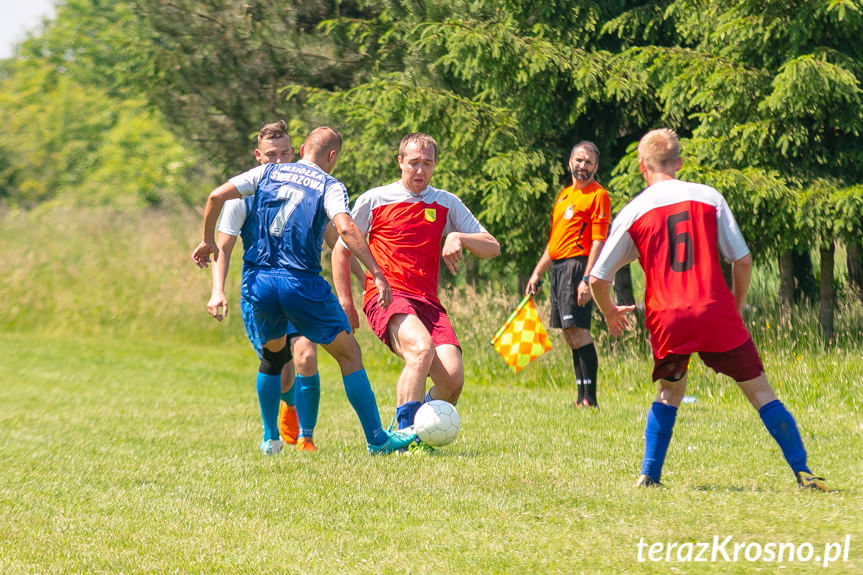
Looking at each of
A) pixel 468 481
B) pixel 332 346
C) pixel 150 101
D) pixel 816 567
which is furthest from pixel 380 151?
pixel 816 567

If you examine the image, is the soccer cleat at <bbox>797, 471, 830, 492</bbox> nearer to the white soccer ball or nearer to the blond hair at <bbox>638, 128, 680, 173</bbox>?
the blond hair at <bbox>638, 128, 680, 173</bbox>

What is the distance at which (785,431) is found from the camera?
17.9 ft

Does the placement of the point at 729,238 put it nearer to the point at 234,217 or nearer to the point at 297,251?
the point at 297,251

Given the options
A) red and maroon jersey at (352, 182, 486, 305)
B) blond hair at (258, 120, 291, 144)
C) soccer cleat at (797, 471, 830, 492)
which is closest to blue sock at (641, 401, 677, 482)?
soccer cleat at (797, 471, 830, 492)

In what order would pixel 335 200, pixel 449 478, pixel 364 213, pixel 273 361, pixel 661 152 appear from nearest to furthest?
1. pixel 661 152
2. pixel 449 478
3. pixel 335 200
4. pixel 364 213
5. pixel 273 361

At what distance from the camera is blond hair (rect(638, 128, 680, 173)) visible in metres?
5.57

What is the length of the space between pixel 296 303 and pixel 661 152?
8.28 feet

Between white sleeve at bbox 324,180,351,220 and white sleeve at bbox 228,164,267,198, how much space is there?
1.57 ft

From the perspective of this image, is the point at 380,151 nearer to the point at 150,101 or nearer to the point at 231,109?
the point at 231,109

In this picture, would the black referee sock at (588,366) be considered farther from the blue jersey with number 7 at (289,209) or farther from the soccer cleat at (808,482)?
the soccer cleat at (808,482)

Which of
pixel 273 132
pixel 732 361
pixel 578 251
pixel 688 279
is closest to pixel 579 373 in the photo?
pixel 578 251

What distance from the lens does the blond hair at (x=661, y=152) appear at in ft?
18.3

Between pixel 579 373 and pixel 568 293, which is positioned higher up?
pixel 568 293

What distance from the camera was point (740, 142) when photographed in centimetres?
1089
